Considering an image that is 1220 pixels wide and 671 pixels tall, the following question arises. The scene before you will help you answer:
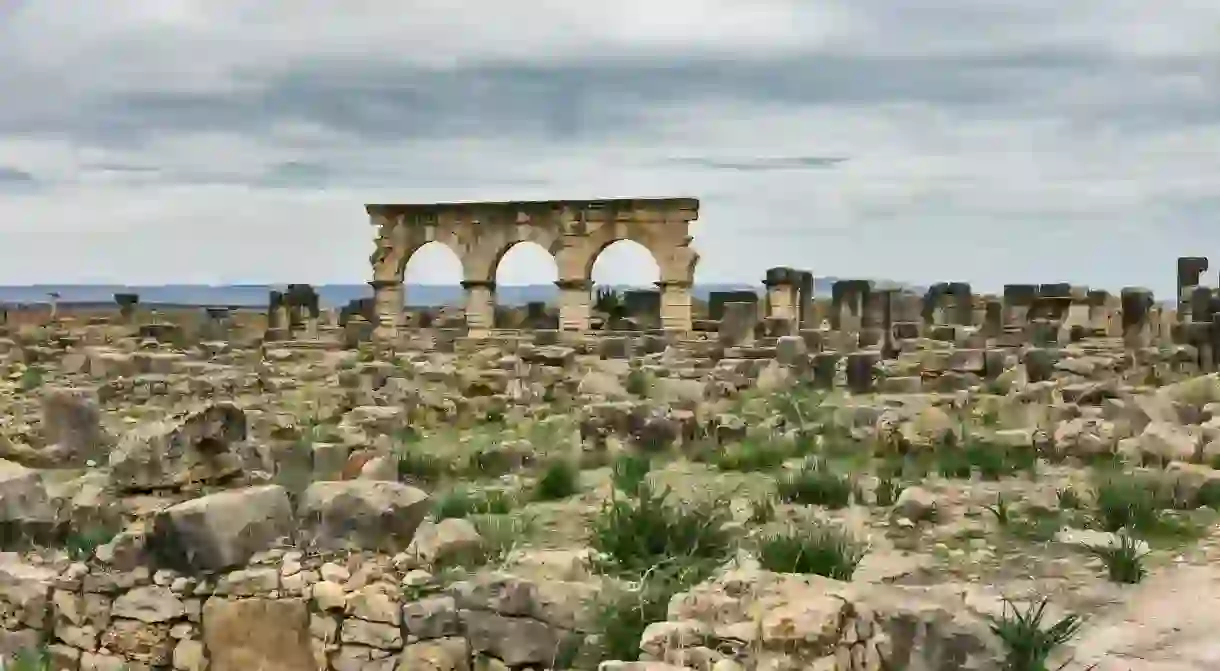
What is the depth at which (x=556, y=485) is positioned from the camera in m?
8.38

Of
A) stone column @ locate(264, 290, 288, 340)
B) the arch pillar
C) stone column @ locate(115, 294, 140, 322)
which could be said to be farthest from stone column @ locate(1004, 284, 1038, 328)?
stone column @ locate(115, 294, 140, 322)

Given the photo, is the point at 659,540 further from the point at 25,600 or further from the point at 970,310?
the point at 970,310

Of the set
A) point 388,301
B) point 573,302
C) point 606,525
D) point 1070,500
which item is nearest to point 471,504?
Result: point 606,525

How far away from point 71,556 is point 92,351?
13600mm

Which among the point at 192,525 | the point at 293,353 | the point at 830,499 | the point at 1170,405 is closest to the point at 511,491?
the point at 830,499

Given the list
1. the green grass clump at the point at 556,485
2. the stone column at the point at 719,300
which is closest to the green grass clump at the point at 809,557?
the green grass clump at the point at 556,485

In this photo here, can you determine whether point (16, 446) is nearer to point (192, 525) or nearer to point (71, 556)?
point (71, 556)

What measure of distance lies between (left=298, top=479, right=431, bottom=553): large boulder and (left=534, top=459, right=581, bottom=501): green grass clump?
181 cm

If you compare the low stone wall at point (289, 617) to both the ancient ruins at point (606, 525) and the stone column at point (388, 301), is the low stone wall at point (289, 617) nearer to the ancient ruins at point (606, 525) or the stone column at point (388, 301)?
the ancient ruins at point (606, 525)

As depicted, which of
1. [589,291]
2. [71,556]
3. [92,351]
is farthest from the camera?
[589,291]

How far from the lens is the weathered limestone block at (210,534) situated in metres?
6.13

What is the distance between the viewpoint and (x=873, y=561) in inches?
253

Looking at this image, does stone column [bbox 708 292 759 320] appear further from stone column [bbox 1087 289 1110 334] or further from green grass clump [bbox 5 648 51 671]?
green grass clump [bbox 5 648 51 671]

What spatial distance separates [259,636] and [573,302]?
20.5 metres
